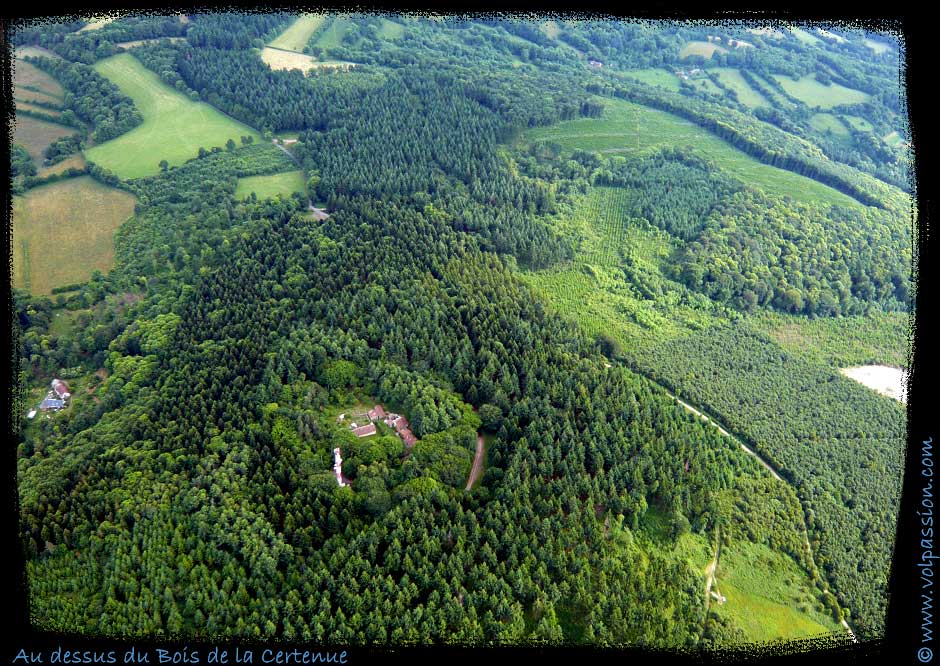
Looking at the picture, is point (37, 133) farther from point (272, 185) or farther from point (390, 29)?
point (390, 29)

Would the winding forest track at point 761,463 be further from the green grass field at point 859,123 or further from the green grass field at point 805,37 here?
the green grass field at point 805,37

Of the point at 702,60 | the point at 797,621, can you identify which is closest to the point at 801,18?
the point at 797,621

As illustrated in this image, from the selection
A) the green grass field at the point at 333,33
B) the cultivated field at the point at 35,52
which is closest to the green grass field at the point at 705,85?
the green grass field at the point at 333,33

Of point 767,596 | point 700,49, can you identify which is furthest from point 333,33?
point 767,596

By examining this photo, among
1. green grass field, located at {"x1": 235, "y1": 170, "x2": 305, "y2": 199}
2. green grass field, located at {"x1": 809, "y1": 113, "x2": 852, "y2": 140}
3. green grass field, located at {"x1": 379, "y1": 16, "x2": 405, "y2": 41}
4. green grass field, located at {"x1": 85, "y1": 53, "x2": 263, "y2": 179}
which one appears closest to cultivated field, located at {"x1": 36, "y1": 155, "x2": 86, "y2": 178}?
green grass field, located at {"x1": 85, "y1": 53, "x2": 263, "y2": 179}

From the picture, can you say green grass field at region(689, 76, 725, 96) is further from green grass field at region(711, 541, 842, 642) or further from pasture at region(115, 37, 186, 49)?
green grass field at region(711, 541, 842, 642)

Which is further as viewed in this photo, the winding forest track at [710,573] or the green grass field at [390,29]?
the green grass field at [390,29]
